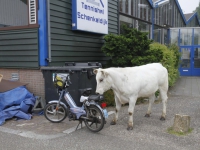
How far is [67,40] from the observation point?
8.64m

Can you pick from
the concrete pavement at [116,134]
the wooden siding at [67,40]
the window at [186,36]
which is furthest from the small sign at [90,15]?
the window at [186,36]

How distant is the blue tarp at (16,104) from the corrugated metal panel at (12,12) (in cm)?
503

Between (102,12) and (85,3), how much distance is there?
1.23 metres

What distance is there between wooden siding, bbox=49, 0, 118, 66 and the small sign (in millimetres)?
253

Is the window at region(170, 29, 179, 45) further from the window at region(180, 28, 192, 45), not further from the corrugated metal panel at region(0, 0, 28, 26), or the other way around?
the corrugated metal panel at region(0, 0, 28, 26)

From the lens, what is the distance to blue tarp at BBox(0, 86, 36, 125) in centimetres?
661

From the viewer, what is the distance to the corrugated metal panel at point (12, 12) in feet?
37.0

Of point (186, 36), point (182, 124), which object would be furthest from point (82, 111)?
point (186, 36)

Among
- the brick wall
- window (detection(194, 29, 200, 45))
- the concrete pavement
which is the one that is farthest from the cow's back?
window (detection(194, 29, 200, 45))

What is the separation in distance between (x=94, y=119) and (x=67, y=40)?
13.0ft

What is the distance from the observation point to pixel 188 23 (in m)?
28.1

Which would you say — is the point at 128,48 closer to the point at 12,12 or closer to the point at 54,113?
the point at 54,113

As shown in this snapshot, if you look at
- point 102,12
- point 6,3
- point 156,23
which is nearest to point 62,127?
point 102,12

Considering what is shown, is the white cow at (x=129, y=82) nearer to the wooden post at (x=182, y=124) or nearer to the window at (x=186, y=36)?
the wooden post at (x=182, y=124)
